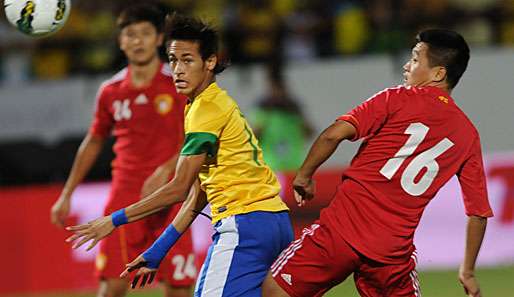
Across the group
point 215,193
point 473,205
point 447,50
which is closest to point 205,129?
point 215,193

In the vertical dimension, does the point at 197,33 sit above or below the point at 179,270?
above

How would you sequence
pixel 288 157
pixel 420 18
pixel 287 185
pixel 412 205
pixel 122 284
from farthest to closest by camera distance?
pixel 420 18 < pixel 288 157 < pixel 287 185 < pixel 122 284 < pixel 412 205

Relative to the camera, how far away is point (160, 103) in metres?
7.89

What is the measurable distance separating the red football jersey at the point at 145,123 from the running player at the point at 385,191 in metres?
2.24

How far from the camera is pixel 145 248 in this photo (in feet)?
25.4

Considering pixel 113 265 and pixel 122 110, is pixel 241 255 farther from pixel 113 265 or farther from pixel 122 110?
pixel 122 110

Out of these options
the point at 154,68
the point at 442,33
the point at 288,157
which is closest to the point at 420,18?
the point at 288,157

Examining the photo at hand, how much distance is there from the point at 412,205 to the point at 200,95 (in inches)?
48.9

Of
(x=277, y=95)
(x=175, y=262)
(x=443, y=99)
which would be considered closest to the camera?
(x=443, y=99)

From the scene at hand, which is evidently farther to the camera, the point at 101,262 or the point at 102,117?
the point at 102,117

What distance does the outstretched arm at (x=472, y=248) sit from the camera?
5898mm

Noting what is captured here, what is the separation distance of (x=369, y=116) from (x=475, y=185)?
70cm

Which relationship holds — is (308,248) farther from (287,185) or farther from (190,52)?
(287,185)

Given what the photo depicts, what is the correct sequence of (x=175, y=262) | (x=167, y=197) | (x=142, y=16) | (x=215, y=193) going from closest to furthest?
(x=167, y=197)
(x=215, y=193)
(x=175, y=262)
(x=142, y=16)
